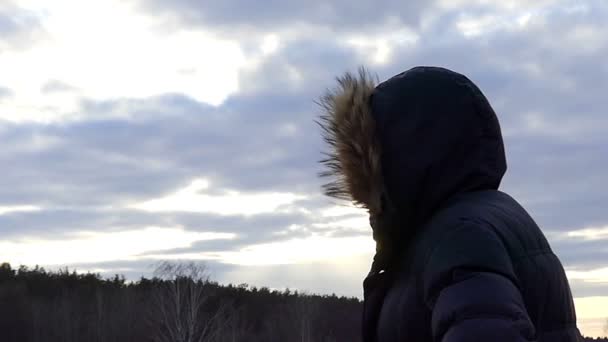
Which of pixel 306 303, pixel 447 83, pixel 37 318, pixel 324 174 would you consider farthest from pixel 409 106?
pixel 306 303

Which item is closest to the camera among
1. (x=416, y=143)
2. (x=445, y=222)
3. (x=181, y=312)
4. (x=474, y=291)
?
(x=474, y=291)

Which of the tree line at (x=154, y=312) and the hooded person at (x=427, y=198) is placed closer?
the hooded person at (x=427, y=198)

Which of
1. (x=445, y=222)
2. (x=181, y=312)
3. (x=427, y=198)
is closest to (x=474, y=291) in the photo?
(x=445, y=222)

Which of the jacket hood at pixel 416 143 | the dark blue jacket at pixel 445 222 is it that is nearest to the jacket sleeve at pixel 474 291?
the dark blue jacket at pixel 445 222

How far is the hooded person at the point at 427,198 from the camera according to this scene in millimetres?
1949

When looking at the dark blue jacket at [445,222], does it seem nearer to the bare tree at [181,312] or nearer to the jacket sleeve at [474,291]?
the jacket sleeve at [474,291]

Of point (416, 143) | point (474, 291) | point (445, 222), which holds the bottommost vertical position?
point (474, 291)

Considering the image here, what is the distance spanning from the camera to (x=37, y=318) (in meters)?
31.2

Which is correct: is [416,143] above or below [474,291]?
above

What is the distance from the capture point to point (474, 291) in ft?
5.70

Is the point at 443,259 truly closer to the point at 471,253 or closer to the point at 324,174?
the point at 471,253

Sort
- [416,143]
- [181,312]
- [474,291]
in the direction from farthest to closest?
[181,312] < [416,143] < [474,291]

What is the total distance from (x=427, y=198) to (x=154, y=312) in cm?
3043

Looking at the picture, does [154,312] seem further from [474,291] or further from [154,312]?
[474,291]
